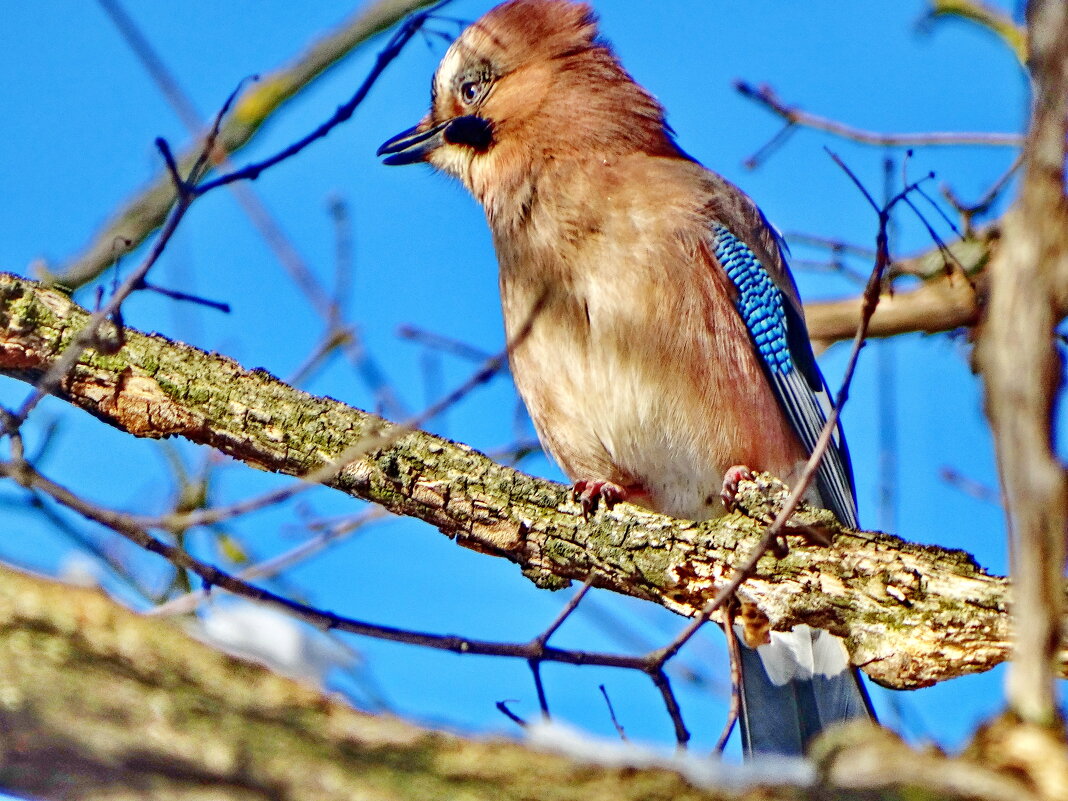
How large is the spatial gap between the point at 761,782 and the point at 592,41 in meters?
3.99

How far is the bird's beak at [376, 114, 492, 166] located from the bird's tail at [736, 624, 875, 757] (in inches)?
89.6

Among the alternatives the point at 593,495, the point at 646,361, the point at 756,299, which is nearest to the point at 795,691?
the point at 593,495

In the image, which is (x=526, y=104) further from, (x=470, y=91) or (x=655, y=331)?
(x=655, y=331)

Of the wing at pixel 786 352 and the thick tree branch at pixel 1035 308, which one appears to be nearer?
the thick tree branch at pixel 1035 308

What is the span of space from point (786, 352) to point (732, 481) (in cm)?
71

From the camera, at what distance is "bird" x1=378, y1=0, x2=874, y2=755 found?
399 cm

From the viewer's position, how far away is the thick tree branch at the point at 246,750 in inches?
64.1

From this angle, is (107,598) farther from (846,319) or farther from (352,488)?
(846,319)


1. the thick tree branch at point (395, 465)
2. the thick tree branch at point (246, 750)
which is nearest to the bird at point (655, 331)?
the thick tree branch at point (395, 465)

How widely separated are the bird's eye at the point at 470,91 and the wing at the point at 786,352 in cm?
129

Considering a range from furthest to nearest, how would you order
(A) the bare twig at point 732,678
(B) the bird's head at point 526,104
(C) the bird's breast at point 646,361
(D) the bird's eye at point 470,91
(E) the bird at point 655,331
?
1. (D) the bird's eye at point 470,91
2. (B) the bird's head at point 526,104
3. (C) the bird's breast at point 646,361
4. (E) the bird at point 655,331
5. (A) the bare twig at point 732,678

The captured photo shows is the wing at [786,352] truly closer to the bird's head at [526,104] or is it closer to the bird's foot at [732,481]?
the bird's foot at [732,481]

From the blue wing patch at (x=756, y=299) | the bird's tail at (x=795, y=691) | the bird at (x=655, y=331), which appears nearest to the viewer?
the bird's tail at (x=795, y=691)

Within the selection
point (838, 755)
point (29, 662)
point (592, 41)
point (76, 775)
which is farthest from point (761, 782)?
point (592, 41)
